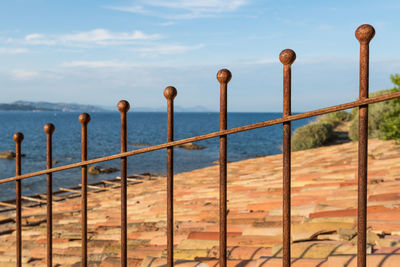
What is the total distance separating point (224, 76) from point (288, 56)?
1.03ft

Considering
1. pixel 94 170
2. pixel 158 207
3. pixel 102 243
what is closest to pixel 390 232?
pixel 102 243

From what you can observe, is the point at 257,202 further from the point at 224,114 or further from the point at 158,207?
the point at 224,114

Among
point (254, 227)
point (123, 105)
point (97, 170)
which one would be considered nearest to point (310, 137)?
point (97, 170)

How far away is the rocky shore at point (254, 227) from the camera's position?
214 centimetres

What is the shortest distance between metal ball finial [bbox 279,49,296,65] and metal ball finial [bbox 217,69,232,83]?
0.89ft

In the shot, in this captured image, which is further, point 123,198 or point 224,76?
point 123,198

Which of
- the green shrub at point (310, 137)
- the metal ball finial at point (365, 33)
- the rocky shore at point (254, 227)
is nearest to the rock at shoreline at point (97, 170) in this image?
the green shrub at point (310, 137)

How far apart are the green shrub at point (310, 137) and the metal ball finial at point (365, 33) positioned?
19.3 meters

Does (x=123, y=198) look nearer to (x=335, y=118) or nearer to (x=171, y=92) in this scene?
(x=171, y=92)

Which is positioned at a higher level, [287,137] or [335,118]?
[335,118]

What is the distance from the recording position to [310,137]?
20.4m

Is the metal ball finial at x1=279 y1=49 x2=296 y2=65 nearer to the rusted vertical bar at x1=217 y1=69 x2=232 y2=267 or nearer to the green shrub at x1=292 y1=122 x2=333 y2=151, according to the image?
the rusted vertical bar at x1=217 y1=69 x2=232 y2=267

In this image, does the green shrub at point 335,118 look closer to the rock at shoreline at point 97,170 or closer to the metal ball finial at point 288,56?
the rock at shoreline at point 97,170

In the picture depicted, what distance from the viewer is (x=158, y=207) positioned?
4.33 m
